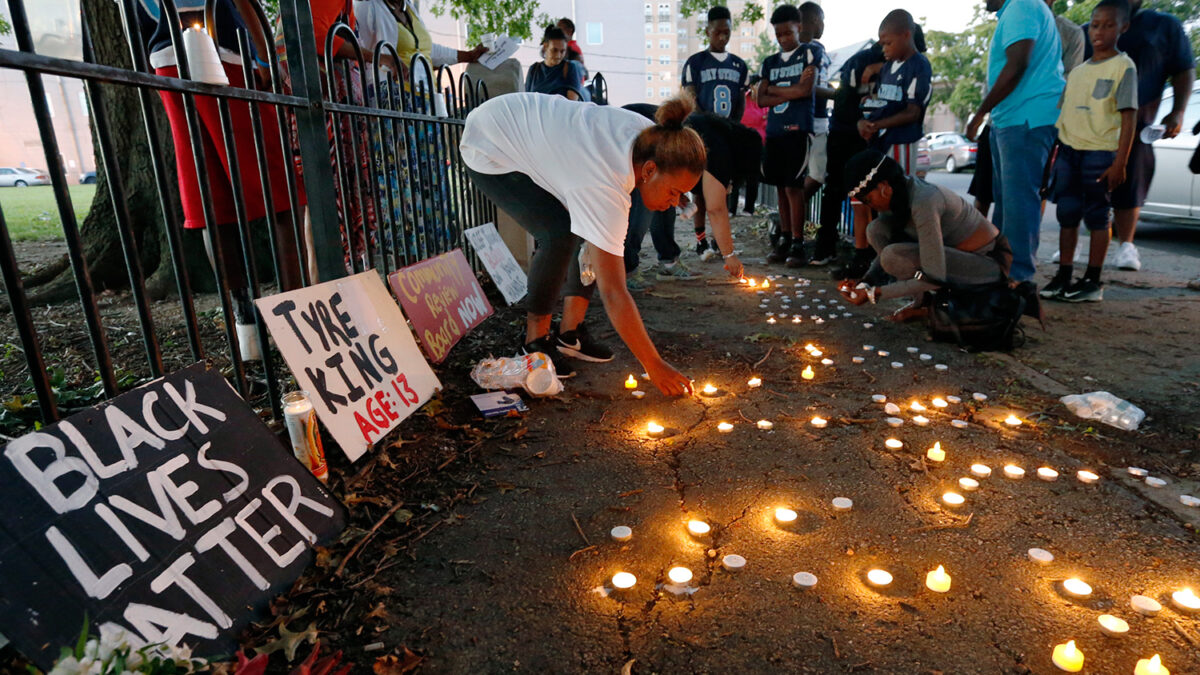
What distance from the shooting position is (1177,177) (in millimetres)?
6684

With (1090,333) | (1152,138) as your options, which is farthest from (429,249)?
(1152,138)

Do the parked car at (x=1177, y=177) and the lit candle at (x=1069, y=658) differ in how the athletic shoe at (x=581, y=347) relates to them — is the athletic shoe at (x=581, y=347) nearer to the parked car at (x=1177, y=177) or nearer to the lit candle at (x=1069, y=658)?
the lit candle at (x=1069, y=658)

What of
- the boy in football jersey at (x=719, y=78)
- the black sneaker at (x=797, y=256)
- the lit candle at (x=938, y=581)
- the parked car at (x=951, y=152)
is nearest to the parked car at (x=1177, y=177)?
the black sneaker at (x=797, y=256)

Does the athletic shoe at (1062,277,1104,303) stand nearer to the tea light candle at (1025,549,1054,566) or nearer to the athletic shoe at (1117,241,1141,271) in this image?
the athletic shoe at (1117,241,1141,271)

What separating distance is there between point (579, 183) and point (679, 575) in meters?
1.55

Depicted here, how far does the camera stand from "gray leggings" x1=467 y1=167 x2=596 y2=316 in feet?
10.4

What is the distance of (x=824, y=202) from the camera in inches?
239

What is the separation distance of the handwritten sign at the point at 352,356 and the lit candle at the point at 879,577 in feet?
5.43

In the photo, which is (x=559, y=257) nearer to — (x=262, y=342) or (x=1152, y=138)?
(x=262, y=342)

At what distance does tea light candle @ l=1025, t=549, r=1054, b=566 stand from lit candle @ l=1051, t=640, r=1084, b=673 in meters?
0.41

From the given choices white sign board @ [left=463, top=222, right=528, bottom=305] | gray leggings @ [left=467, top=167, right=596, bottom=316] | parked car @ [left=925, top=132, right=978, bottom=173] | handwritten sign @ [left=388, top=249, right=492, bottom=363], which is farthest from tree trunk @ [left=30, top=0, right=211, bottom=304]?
parked car @ [left=925, top=132, right=978, bottom=173]

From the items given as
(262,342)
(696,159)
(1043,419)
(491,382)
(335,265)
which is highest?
(696,159)

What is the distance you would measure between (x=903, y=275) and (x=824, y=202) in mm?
2222

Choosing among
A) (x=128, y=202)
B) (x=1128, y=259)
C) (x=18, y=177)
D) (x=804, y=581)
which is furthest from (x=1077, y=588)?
(x=18, y=177)
